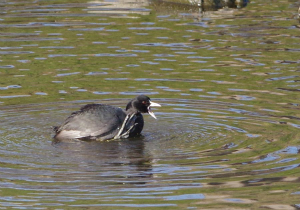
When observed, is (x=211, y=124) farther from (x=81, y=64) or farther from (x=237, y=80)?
(x=81, y=64)

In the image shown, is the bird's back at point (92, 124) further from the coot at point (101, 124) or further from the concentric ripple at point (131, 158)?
the concentric ripple at point (131, 158)

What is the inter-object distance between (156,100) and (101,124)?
2091 mm

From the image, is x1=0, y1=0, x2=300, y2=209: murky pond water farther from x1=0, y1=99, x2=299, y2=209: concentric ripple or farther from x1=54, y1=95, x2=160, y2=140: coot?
x1=54, y1=95, x2=160, y2=140: coot

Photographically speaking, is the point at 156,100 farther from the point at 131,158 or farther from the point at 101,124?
the point at 131,158

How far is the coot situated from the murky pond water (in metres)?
0.18

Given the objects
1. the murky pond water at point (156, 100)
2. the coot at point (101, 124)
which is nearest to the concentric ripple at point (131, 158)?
the murky pond water at point (156, 100)

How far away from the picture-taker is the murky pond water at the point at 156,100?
31.0ft

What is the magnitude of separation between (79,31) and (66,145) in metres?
8.63

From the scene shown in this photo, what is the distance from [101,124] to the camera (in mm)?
12156

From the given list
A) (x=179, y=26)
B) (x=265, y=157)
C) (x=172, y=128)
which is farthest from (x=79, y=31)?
(x=265, y=157)

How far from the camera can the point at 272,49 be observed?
703 inches

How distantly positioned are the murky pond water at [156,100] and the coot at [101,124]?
0.18 m

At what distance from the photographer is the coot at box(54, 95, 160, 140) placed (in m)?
12.1

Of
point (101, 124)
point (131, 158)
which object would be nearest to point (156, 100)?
point (101, 124)
